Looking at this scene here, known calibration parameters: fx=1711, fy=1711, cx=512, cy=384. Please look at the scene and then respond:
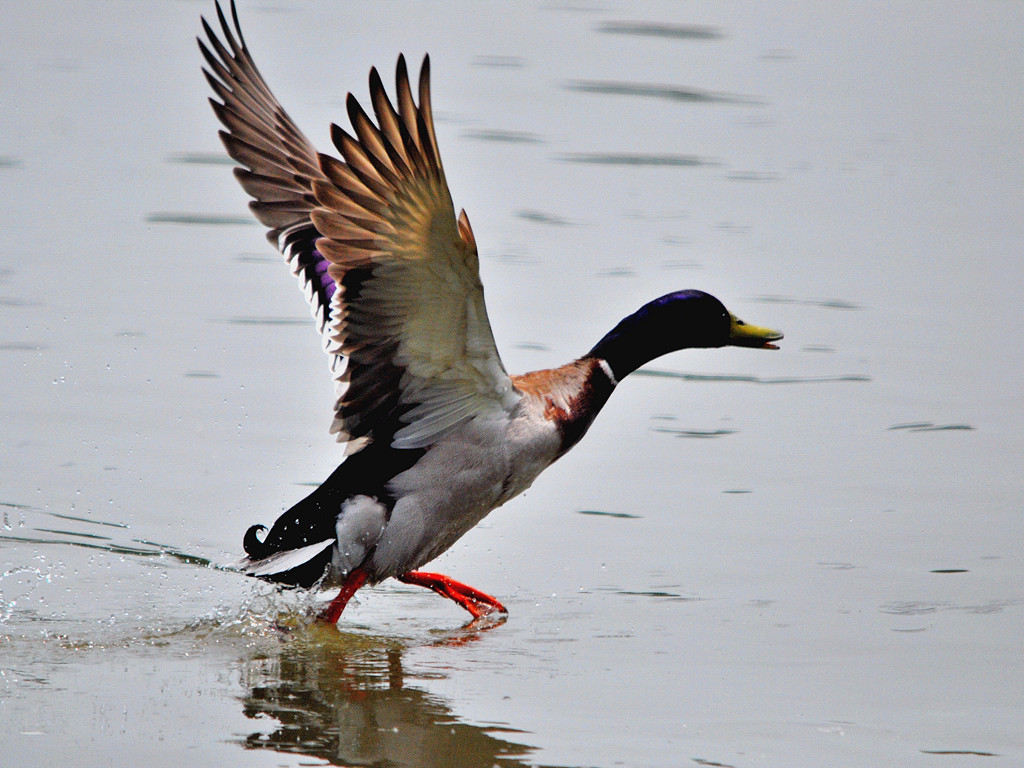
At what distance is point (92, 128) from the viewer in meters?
12.3

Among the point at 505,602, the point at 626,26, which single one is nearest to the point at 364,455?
the point at 505,602

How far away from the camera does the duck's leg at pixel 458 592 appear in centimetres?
644

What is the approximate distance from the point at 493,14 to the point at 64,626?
11.1m

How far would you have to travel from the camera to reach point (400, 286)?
5.75m

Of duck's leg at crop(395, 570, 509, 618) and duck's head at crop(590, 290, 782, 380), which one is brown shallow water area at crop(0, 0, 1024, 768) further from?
duck's head at crop(590, 290, 782, 380)

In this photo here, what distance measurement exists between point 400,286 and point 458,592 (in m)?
1.37

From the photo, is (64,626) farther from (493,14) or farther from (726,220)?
(493,14)

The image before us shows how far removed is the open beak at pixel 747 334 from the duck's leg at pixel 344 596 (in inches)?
72.4

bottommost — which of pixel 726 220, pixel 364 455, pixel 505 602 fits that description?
pixel 505 602

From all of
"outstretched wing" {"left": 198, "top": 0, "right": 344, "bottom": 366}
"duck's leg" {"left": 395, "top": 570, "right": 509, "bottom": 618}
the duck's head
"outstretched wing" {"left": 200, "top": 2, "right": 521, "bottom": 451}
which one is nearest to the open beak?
the duck's head

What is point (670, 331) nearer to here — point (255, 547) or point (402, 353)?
point (402, 353)

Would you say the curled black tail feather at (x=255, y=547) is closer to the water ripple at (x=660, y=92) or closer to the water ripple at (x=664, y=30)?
the water ripple at (x=660, y=92)

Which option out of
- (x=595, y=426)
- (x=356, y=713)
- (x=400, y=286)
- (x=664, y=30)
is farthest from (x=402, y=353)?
(x=664, y=30)

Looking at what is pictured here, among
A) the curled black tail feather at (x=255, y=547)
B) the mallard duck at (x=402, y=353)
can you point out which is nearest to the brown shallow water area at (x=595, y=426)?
the curled black tail feather at (x=255, y=547)
